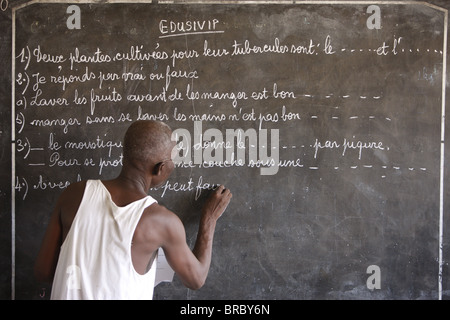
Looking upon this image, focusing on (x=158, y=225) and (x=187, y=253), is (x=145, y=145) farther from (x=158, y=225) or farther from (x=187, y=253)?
(x=187, y=253)

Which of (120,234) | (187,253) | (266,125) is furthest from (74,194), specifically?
(266,125)

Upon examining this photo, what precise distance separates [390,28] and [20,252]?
97.9 inches

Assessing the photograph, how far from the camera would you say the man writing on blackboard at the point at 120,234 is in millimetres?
1503

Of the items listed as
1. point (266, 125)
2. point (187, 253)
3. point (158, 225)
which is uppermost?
point (266, 125)

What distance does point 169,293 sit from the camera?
2.35 metres

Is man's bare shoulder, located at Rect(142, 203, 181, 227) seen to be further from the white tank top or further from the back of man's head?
the back of man's head

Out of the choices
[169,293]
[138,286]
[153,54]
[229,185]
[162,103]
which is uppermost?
[153,54]

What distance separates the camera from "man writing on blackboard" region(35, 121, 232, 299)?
150 centimetres

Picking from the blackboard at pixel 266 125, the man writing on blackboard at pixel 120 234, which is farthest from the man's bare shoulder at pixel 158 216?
the blackboard at pixel 266 125

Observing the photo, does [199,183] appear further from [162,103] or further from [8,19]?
[8,19]

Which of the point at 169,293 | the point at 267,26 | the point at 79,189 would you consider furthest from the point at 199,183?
the point at 267,26

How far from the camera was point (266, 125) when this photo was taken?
7.63 feet

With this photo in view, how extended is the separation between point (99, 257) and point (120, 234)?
12cm

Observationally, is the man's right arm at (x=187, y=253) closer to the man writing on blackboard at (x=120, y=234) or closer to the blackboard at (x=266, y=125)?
the man writing on blackboard at (x=120, y=234)
